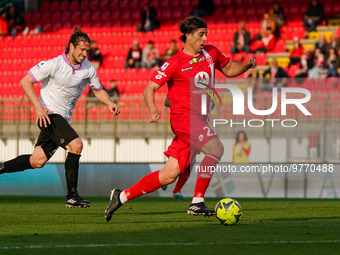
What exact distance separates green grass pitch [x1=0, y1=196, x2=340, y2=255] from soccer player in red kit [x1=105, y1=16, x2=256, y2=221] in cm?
34

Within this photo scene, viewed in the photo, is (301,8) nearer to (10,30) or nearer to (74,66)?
(10,30)

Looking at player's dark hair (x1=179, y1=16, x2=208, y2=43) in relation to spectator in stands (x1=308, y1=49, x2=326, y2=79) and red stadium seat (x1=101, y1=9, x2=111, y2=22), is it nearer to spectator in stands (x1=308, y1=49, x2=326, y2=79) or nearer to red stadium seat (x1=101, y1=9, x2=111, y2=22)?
spectator in stands (x1=308, y1=49, x2=326, y2=79)

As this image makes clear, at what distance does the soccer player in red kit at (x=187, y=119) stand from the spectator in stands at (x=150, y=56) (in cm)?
1203

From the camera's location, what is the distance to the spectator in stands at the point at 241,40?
17.9m

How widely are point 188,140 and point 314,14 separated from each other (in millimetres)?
13832

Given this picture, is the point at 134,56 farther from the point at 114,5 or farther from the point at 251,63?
the point at 251,63

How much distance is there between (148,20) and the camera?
20688 mm

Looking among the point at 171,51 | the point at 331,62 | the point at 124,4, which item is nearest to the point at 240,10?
the point at 171,51

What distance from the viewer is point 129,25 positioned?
21.7 meters

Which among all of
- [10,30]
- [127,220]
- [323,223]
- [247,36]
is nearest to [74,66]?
[127,220]

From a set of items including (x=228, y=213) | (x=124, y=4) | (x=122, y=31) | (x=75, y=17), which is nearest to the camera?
(x=228, y=213)

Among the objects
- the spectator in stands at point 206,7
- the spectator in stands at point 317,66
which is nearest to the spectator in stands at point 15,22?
the spectator in stands at point 206,7

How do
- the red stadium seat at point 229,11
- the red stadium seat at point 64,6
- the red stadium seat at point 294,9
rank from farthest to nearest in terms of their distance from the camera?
the red stadium seat at point 64,6, the red stadium seat at point 229,11, the red stadium seat at point 294,9

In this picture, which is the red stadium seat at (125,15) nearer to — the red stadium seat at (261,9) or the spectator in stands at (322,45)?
the red stadium seat at (261,9)
